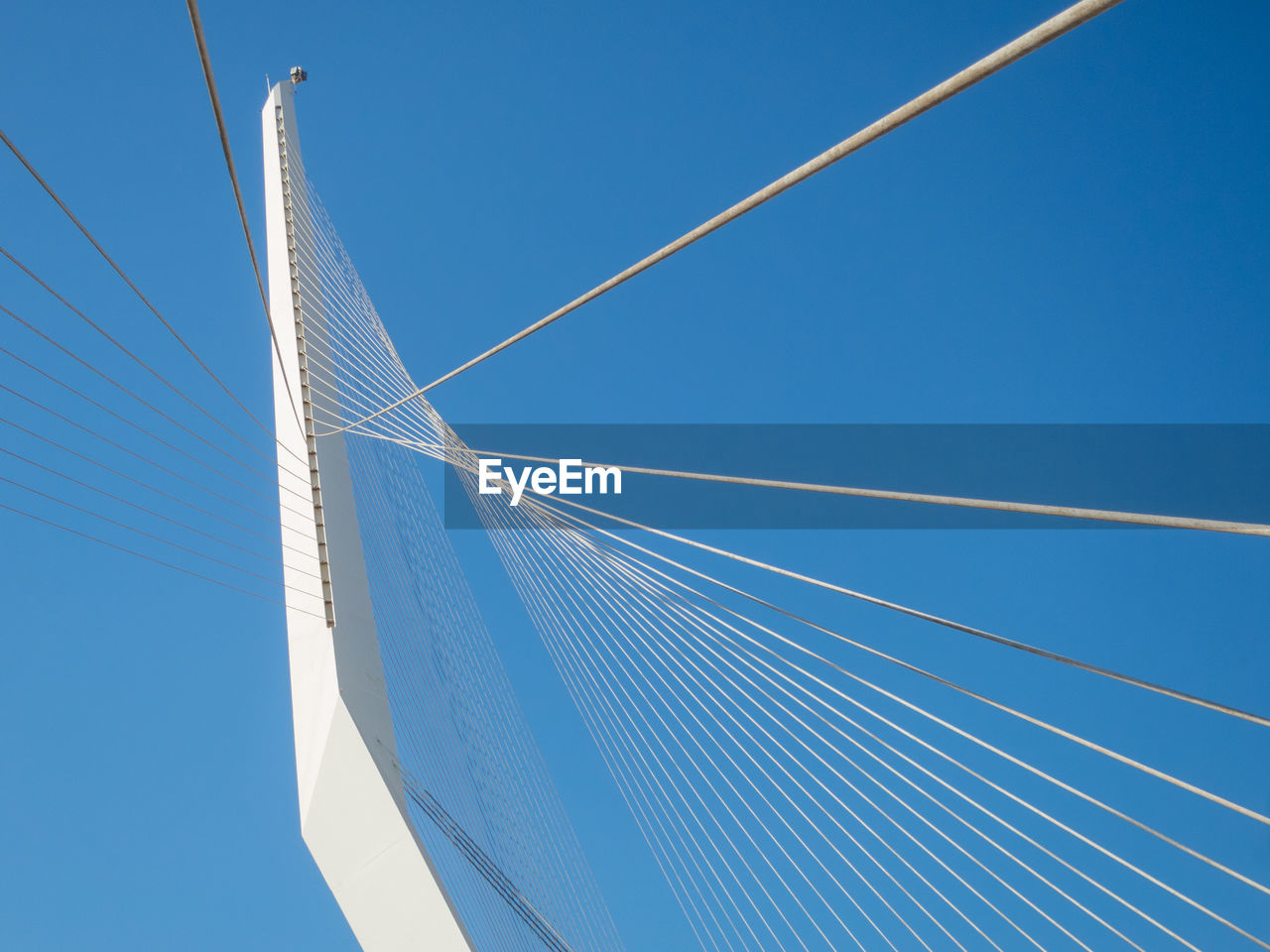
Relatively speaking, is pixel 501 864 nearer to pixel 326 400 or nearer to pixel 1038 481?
pixel 326 400

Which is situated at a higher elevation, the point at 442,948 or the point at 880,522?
the point at 880,522

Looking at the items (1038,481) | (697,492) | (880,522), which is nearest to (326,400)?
(697,492)

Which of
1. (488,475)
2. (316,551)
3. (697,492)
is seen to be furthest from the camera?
(697,492)

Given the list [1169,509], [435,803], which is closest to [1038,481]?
[1169,509]

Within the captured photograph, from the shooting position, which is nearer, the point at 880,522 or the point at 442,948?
the point at 442,948

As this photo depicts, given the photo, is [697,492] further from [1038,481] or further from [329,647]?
[329,647]

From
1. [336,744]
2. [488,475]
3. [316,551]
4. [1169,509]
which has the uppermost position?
[1169,509]

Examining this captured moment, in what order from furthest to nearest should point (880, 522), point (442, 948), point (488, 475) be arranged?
point (880, 522), point (488, 475), point (442, 948)
